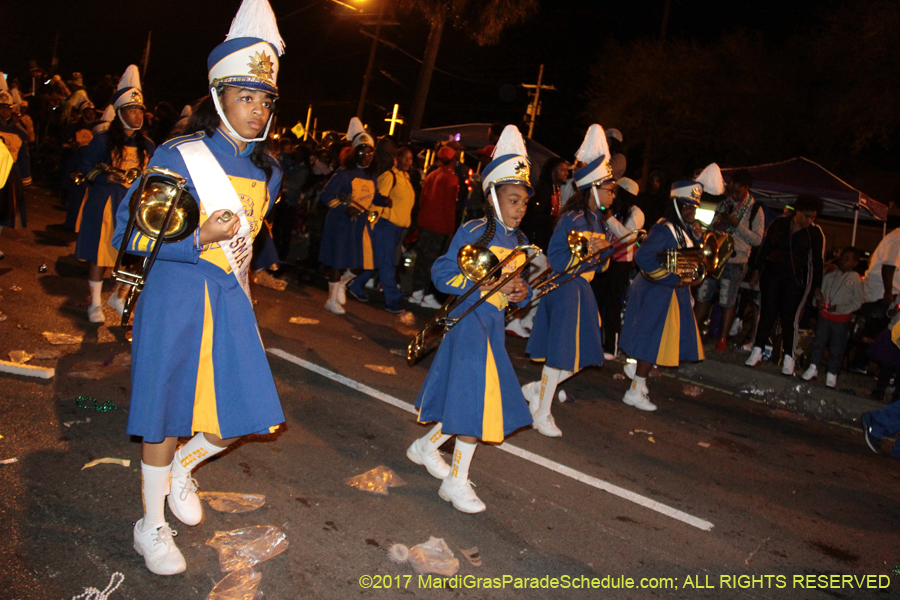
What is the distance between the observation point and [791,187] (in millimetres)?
12008

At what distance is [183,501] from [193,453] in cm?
27

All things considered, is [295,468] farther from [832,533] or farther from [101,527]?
[832,533]

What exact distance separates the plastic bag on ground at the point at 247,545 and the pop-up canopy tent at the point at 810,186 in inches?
408

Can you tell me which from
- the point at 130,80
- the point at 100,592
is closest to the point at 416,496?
the point at 100,592

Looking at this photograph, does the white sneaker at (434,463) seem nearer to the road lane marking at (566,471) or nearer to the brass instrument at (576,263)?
the road lane marking at (566,471)

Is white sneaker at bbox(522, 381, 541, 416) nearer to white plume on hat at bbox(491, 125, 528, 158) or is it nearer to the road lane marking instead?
the road lane marking

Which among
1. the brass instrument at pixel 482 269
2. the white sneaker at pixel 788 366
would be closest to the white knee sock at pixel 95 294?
the brass instrument at pixel 482 269

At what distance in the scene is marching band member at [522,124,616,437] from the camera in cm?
570

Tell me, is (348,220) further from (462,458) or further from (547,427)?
(462,458)

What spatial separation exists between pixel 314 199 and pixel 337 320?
5.26 m

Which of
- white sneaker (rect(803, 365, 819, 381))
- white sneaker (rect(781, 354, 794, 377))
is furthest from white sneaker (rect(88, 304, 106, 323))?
white sneaker (rect(803, 365, 819, 381))

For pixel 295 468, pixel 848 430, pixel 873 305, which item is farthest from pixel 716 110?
pixel 295 468

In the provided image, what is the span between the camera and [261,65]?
10.7 feet

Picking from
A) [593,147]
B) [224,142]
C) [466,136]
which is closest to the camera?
[224,142]
